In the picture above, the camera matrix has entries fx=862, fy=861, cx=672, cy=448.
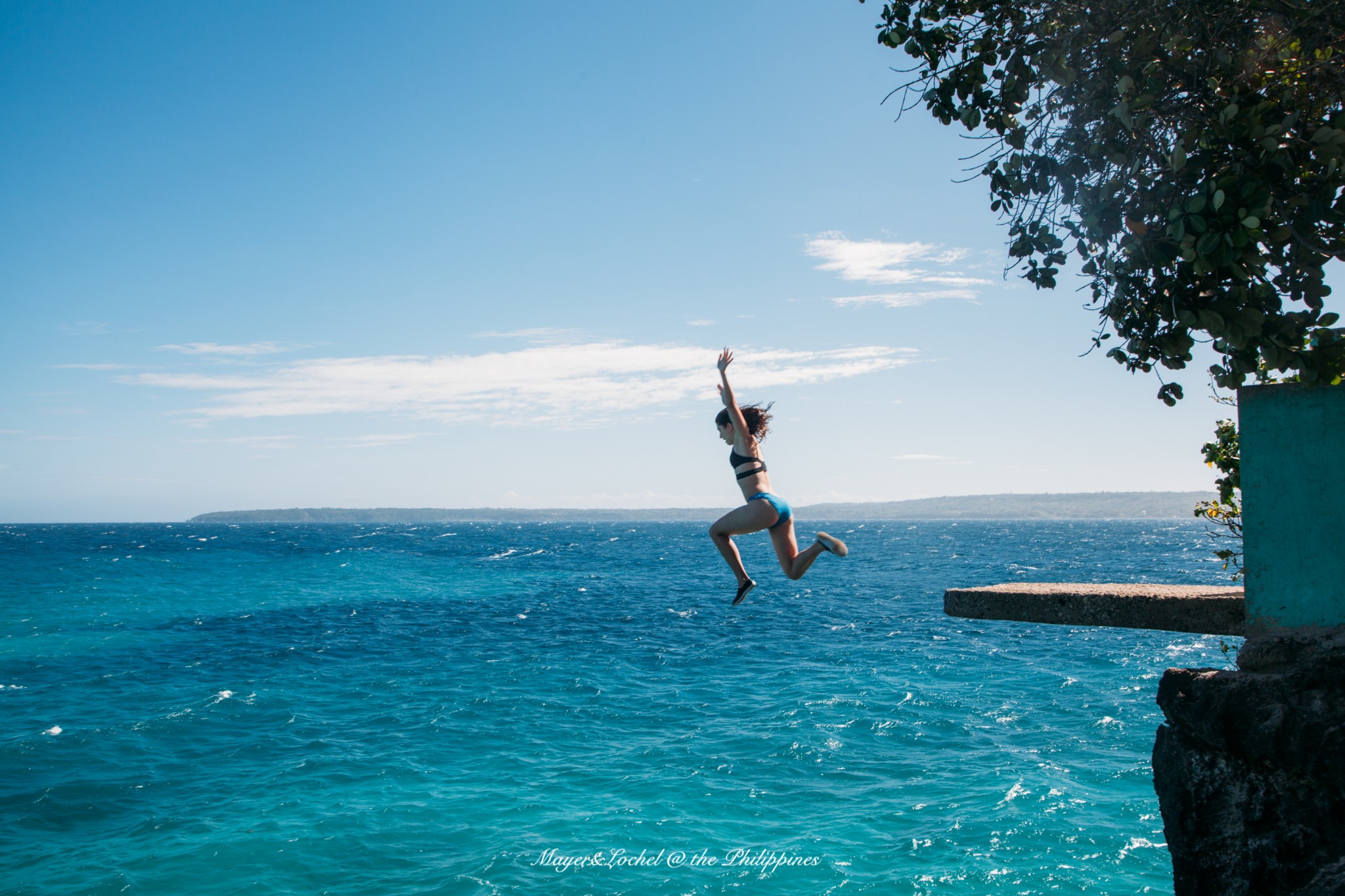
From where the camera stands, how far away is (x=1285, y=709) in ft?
16.9

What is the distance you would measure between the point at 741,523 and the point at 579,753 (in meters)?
15.8

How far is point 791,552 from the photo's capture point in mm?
7602

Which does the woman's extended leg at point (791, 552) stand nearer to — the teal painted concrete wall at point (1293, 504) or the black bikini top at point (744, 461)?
the black bikini top at point (744, 461)

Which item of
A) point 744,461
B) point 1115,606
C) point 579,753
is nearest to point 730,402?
point 744,461

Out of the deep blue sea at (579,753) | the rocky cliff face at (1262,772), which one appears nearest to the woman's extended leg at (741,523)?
the rocky cliff face at (1262,772)

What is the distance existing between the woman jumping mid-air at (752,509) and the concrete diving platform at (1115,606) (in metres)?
1.21

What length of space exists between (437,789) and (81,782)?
27.0ft

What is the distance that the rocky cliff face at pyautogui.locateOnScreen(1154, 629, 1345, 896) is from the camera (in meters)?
4.98

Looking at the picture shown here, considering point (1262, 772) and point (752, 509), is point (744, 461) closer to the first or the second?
point (752, 509)

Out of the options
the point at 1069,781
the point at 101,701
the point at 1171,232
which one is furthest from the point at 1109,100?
the point at 101,701

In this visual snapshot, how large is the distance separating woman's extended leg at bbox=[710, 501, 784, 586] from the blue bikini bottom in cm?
3

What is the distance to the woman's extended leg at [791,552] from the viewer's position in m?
7.35

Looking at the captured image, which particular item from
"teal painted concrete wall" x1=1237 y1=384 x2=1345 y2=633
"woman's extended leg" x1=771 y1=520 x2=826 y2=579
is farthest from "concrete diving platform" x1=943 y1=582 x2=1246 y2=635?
"woman's extended leg" x1=771 y1=520 x2=826 y2=579

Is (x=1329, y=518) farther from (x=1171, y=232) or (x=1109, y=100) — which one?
(x=1109, y=100)
